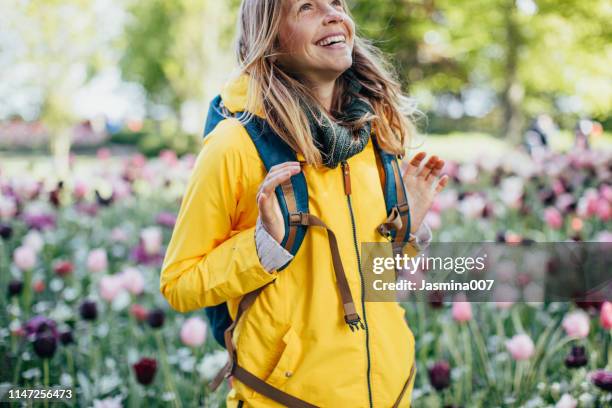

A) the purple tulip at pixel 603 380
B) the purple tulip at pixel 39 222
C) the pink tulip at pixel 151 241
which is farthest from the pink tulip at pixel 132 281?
the purple tulip at pixel 603 380

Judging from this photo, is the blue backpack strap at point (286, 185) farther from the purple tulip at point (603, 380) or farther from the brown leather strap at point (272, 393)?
the purple tulip at point (603, 380)

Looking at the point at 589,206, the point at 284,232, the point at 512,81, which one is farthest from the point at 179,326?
the point at 512,81

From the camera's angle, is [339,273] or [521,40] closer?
[339,273]

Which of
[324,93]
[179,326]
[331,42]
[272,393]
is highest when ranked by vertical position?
[331,42]

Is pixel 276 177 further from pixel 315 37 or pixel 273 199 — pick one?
pixel 315 37

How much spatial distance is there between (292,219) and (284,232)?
35mm

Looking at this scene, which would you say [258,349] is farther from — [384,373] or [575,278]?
[575,278]

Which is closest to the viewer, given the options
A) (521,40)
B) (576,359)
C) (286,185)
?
(286,185)

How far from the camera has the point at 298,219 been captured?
1.50 metres

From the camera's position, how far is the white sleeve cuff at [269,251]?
57.8 inches

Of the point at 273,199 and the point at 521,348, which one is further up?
the point at 273,199

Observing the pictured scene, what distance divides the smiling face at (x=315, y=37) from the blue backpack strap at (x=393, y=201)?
259 millimetres

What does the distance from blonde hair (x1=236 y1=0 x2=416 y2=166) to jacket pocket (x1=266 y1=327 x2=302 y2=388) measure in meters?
0.41

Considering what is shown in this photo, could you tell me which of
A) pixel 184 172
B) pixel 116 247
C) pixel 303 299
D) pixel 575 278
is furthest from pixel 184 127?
pixel 303 299
